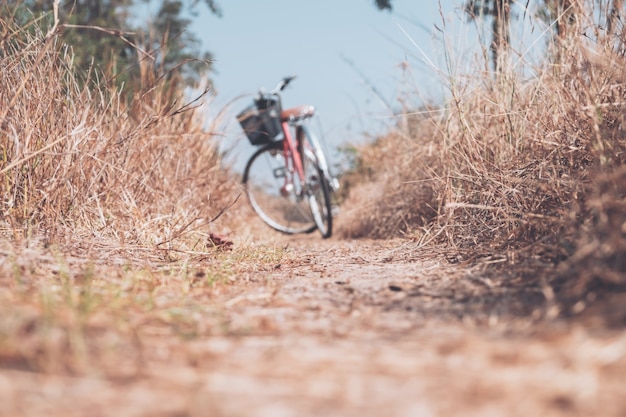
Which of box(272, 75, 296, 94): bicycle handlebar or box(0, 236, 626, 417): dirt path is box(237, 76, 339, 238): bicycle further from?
box(0, 236, 626, 417): dirt path

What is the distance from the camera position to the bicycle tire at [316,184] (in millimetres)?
4617

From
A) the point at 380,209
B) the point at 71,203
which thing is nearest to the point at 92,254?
the point at 71,203

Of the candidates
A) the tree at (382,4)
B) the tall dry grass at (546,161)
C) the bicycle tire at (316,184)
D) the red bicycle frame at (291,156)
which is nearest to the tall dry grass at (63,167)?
the tall dry grass at (546,161)

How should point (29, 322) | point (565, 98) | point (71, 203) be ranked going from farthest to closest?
point (71, 203)
point (565, 98)
point (29, 322)

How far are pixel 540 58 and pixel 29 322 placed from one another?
235cm

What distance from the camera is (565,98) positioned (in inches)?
87.2

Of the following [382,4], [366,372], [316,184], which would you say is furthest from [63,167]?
[382,4]

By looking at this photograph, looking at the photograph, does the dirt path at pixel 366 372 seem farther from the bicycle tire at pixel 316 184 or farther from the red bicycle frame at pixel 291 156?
the red bicycle frame at pixel 291 156

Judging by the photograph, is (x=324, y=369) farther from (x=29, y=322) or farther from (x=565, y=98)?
(x=565, y=98)

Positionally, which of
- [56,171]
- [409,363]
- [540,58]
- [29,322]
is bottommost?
[409,363]

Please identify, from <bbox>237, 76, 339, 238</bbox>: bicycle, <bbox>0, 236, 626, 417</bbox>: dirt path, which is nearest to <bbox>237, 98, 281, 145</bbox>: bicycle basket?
<bbox>237, 76, 339, 238</bbox>: bicycle

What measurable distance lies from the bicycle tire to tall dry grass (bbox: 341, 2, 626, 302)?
1.38 m

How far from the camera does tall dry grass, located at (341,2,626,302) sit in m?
1.60

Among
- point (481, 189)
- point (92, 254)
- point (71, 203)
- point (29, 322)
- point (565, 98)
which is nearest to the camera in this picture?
point (29, 322)
